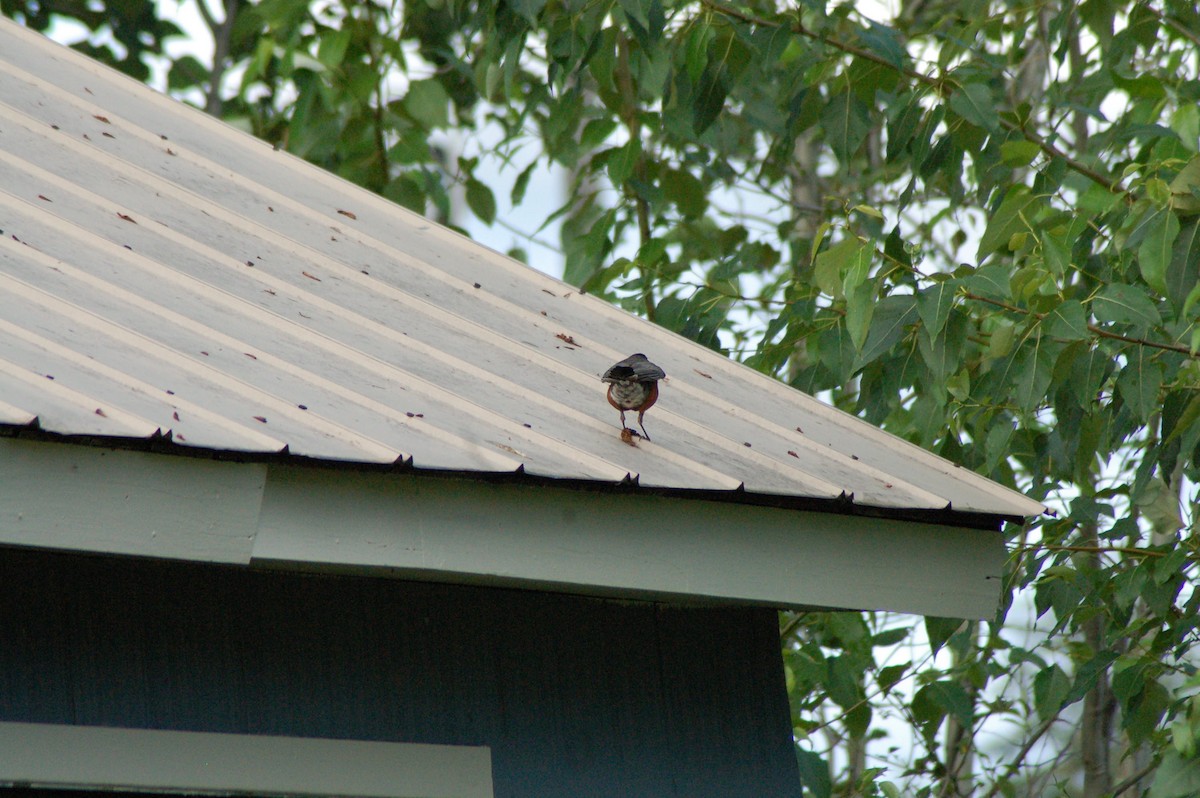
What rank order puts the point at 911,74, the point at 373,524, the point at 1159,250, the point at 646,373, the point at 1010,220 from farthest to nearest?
the point at 911,74
the point at 1010,220
the point at 1159,250
the point at 646,373
the point at 373,524

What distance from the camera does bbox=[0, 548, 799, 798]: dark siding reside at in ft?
6.72

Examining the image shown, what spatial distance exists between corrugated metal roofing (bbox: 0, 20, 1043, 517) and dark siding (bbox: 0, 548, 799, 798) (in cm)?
36

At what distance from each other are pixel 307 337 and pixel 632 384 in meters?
0.56

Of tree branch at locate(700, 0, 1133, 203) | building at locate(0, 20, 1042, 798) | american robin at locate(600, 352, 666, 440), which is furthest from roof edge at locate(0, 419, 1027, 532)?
tree branch at locate(700, 0, 1133, 203)

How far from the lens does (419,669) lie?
2295 millimetres

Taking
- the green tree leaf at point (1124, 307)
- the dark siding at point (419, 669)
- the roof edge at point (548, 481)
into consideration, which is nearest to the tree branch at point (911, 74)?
the green tree leaf at point (1124, 307)

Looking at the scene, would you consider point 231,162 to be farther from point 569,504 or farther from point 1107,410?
point 1107,410

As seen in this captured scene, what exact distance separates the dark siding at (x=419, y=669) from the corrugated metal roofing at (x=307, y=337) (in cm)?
36

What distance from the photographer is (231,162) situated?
306 cm

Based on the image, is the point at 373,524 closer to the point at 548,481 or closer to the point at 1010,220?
the point at 548,481

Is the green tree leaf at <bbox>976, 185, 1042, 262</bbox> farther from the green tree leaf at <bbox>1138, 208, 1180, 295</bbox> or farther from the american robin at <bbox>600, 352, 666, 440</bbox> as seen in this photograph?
the american robin at <bbox>600, 352, 666, 440</bbox>

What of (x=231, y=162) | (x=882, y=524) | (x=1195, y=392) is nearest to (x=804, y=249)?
(x=1195, y=392)

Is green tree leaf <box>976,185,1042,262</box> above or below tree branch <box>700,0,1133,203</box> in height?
below

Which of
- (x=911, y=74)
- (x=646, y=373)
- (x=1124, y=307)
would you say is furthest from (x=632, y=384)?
(x=911, y=74)
